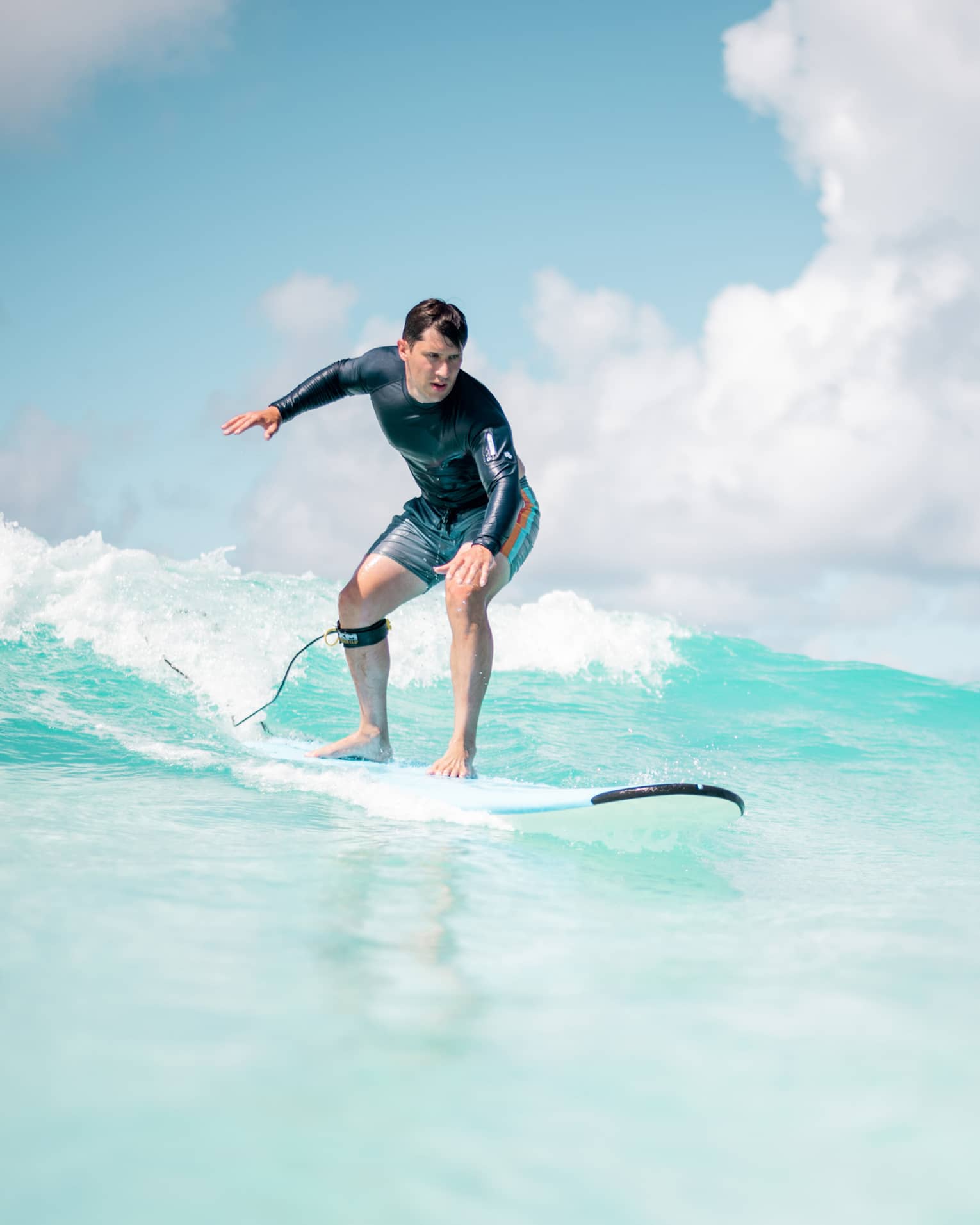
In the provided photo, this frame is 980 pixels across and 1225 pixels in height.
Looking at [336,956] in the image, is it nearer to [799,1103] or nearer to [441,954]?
[441,954]

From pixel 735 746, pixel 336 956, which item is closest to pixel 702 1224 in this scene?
pixel 336 956

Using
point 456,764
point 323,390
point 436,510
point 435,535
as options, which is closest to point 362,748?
point 456,764

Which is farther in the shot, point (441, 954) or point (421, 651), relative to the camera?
point (421, 651)

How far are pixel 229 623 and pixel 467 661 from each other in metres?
6.46

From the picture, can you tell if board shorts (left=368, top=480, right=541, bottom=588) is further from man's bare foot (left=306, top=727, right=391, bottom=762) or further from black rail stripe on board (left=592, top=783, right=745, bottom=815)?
black rail stripe on board (left=592, top=783, right=745, bottom=815)

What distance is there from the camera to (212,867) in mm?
2637

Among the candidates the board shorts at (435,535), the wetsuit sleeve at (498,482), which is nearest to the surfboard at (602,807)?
the wetsuit sleeve at (498,482)

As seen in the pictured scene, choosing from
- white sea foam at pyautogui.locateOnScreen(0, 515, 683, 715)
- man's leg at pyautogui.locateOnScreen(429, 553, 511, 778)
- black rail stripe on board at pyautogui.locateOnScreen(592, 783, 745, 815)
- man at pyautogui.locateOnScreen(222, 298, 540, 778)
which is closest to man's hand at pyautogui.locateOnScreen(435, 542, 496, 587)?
man at pyautogui.locateOnScreen(222, 298, 540, 778)

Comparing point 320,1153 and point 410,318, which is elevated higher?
point 410,318

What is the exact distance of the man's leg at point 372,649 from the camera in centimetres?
482

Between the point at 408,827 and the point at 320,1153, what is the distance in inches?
85.8

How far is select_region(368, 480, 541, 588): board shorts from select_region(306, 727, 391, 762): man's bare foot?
819 mm

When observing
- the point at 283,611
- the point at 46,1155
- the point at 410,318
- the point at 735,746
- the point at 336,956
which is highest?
the point at 410,318

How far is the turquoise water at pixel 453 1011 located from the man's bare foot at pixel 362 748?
1.31 ft
